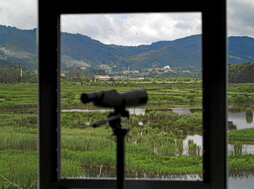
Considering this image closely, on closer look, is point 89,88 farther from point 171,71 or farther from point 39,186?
point 39,186

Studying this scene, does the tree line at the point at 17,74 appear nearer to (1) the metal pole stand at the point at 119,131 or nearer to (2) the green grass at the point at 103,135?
(2) the green grass at the point at 103,135

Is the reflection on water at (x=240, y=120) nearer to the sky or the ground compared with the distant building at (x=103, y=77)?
nearer to the ground

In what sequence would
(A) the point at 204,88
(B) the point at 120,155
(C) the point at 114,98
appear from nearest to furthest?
(C) the point at 114,98 → (B) the point at 120,155 → (A) the point at 204,88

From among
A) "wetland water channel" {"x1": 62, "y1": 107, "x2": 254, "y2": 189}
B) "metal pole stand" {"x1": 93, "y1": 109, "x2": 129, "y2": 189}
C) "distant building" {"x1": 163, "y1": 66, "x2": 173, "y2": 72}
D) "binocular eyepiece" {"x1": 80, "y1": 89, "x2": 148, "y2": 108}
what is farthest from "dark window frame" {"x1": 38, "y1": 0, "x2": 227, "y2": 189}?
"binocular eyepiece" {"x1": 80, "y1": 89, "x2": 148, "y2": 108}

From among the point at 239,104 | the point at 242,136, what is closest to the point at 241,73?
the point at 239,104

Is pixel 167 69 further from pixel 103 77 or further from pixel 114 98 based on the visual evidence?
pixel 114 98

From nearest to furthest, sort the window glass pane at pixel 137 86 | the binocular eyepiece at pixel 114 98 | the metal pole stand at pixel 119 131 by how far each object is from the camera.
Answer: the binocular eyepiece at pixel 114 98 → the metal pole stand at pixel 119 131 → the window glass pane at pixel 137 86

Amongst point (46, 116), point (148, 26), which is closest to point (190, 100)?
point (148, 26)

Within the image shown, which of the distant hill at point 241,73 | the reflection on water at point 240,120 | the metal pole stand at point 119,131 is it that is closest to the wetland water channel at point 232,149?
the reflection on water at point 240,120
